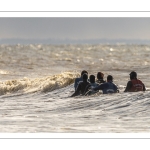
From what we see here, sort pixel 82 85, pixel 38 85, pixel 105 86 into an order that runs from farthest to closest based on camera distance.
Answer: pixel 38 85 < pixel 82 85 < pixel 105 86

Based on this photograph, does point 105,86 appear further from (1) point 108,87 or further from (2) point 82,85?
(2) point 82,85

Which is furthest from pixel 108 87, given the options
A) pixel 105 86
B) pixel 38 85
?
pixel 38 85

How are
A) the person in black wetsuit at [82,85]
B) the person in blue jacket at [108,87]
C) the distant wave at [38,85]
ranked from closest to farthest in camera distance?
the person in blue jacket at [108,87]
the person in black wetsuit at [82,85]
the distant wave at [38,85]

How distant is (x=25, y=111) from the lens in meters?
14.2

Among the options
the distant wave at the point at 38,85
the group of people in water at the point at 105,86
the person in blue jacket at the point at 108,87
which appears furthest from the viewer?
the distant wave at the point at 38,85

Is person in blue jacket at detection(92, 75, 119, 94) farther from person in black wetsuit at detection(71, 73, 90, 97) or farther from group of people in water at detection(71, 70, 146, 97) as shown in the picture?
A: person in black wetsuit at detection(71, 73, 90, 97)

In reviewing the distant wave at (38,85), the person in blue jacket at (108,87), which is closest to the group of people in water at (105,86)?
the person in blue jacket at (108,87)

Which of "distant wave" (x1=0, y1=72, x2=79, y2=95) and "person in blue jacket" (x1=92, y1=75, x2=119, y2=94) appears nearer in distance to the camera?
"person in blue jacket" (x1=92, y1=75, x2=119, y2=94)

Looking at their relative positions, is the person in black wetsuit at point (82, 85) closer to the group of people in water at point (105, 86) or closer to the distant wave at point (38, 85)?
the group of people in water at point (105, 86)

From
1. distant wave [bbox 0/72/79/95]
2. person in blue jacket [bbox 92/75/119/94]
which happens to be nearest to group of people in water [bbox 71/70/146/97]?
person in blue jacket [bbox 92/75/119/94]

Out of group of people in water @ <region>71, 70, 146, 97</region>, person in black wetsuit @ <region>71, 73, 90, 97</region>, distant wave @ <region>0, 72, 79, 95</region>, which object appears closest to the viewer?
group of people in water @ <region>71, 70, 146, 97</region>
